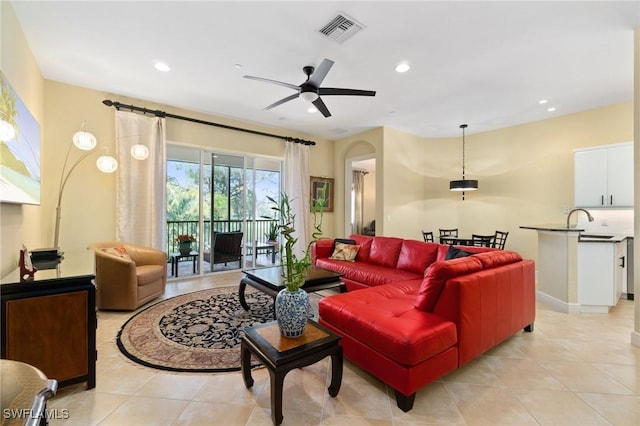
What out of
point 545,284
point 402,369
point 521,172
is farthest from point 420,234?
point 402,369

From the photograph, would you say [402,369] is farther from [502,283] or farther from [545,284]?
[545,284]

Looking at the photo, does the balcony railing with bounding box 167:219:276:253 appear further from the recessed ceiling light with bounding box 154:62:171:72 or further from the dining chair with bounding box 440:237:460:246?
the dining chair with bounding box 440:237:460:246

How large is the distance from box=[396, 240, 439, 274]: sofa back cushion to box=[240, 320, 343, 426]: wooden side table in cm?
225

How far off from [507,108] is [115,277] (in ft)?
21.8

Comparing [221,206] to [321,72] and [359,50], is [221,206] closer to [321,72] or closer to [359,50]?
[321,72]

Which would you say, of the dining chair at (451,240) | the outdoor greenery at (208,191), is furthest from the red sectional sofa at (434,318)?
the outdoor greenery at (208,191)

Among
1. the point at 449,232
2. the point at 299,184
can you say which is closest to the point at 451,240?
the point at 449,232

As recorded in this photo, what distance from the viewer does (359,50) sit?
3.11 meters

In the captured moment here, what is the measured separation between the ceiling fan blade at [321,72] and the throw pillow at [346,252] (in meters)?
2.60

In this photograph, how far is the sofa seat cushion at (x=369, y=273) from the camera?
3.53 meters

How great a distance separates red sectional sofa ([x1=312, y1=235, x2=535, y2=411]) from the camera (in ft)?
5.98

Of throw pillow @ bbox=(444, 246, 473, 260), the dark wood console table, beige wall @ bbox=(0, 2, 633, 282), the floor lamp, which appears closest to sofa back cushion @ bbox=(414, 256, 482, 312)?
throw pillow @ bbox=(444, 246, 473, 260)

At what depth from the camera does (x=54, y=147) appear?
3.92m

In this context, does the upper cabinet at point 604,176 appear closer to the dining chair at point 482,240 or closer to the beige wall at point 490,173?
the beige wall at point 490,173
